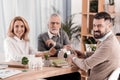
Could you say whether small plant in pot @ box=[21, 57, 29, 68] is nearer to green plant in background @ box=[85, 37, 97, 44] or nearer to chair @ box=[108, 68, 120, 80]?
chair @ box=[108, 68, 120, 80]

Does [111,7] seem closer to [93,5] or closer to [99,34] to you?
[93,5]

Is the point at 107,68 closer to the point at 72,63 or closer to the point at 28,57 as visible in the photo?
the point at 72,63

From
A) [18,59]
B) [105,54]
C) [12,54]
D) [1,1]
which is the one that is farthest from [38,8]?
[105,54]

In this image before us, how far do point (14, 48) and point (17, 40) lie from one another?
0.13 meters

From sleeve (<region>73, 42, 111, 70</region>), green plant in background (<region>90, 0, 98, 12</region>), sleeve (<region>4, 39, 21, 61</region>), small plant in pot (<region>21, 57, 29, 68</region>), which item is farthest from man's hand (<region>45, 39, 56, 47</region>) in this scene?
green plant in background (<region>90, 0, 98, 12</region>)

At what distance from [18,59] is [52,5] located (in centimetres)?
215

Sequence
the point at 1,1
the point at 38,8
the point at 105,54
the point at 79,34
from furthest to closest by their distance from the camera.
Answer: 1. the point at 79,34
2. the point at 38,8
3. the point at 1,1
4. the point at 105,54

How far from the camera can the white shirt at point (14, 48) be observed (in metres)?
3.18

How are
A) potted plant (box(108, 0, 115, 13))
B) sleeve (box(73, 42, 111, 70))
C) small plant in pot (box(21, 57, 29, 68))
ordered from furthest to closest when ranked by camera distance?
1. potted plant (box(108, 0, 115, 13))
2. small plant in pot (box(21, 57, 29, 68))
3. sleeve (box(73, 42, 111, 70))

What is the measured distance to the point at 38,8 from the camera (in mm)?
4562

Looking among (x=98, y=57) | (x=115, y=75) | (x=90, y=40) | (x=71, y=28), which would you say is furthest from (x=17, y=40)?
(x=71, y=28)

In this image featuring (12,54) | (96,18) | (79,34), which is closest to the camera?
(96,18)

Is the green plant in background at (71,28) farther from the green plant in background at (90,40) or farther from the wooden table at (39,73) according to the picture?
the wooden table at (39,73)

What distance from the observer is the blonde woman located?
3.21m
